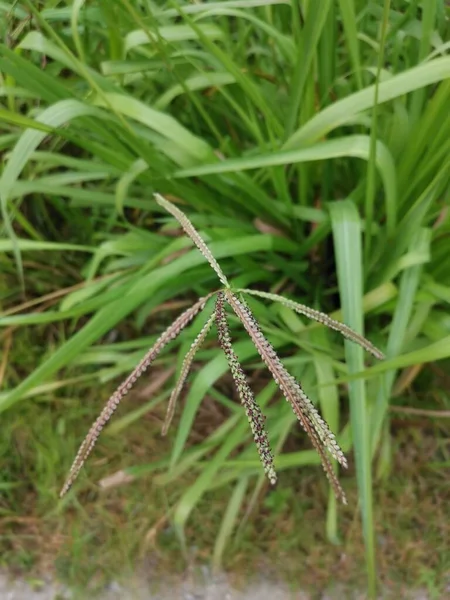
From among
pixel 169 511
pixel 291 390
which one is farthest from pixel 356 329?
pixel 169 511

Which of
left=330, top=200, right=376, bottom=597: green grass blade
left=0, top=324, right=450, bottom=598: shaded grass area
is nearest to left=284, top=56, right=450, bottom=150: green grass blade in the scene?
left=330, top=200, right=376, bottom=597: green grass blade

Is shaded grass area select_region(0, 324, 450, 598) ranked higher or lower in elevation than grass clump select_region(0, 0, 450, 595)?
lower

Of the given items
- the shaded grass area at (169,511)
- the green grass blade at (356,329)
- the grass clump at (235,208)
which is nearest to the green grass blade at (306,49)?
the grass clump at (235,208)

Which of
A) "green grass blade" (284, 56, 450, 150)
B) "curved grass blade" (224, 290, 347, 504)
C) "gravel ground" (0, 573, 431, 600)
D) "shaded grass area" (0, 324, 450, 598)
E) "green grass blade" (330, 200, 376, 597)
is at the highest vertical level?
"green grass blade" (284, 56, 450, 150)

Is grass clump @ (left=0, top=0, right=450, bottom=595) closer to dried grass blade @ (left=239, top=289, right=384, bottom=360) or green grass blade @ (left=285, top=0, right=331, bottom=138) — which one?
green grass blade @ (left=285, top=0, right=331, bottom=138)

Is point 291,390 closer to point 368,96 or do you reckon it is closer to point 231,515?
A: point 368,96

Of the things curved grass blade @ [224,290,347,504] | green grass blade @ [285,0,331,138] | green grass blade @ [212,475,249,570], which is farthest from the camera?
green grass blade @ [212,475,249,570]
